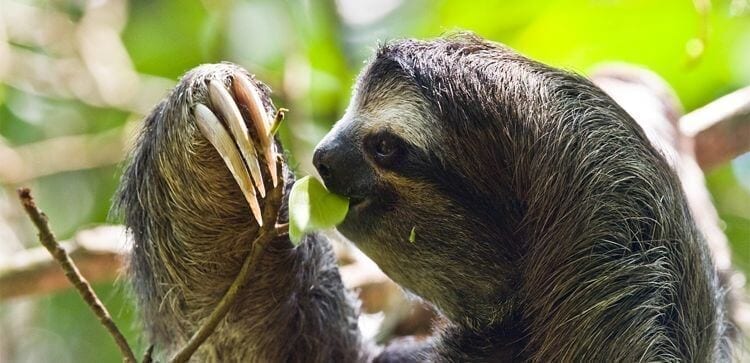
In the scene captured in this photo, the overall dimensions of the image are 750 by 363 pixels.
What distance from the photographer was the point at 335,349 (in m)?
3.18

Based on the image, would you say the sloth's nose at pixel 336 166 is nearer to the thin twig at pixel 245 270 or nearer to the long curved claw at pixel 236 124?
the long curved claw at pixel 236 124

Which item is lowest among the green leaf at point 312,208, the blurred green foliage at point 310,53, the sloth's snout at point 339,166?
the green leaf at point 312,208

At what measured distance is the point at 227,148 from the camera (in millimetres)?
2352

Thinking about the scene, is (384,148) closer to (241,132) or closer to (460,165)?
(460,165)

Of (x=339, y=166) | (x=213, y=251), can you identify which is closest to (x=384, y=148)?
(x=339, y=166)

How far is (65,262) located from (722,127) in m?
3.75

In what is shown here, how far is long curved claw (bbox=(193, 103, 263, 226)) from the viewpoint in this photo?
225cm

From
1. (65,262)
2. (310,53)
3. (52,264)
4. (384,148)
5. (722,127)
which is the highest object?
(310,53)

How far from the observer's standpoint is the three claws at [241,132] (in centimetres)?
225

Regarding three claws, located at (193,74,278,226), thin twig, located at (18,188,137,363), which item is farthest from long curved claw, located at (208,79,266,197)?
thin twig, located at (18,188,137,363)

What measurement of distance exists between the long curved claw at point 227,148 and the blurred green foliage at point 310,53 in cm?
224

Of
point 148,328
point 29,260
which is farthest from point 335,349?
point 29,260

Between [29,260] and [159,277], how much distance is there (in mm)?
1433

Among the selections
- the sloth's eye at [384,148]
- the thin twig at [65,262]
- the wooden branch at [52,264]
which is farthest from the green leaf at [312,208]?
the wooden branch at [52,264]
